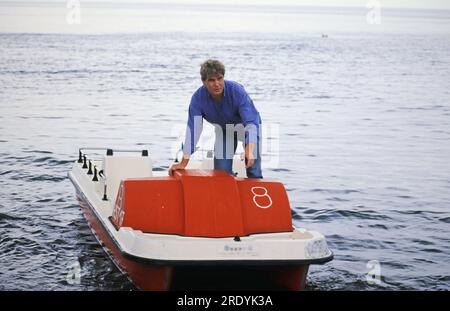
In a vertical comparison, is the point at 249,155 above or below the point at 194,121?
below

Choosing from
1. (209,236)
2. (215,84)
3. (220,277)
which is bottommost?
(220,277)

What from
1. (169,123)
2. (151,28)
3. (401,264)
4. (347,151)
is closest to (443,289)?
(401,264)

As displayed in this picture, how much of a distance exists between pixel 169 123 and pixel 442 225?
630cm

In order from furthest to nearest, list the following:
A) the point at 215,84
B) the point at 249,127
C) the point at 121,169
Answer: the point at 121,169, the point at 249,127, the point at 215,84

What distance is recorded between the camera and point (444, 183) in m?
9.92

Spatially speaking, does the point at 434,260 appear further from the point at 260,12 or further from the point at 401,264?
the point at 260,12

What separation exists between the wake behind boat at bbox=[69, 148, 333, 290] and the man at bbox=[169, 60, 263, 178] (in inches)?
10.4

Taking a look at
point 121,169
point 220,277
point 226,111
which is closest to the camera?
point 220,277

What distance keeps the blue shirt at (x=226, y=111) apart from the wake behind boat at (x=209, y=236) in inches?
11.5

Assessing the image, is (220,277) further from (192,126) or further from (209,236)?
(192,126)

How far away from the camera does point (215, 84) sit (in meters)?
6.09

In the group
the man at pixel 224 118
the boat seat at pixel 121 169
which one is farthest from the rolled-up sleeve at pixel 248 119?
the boat seat at pixel 121 169

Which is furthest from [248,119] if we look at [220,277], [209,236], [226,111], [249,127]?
[220,277]

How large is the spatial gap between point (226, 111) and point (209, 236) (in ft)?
2.99
